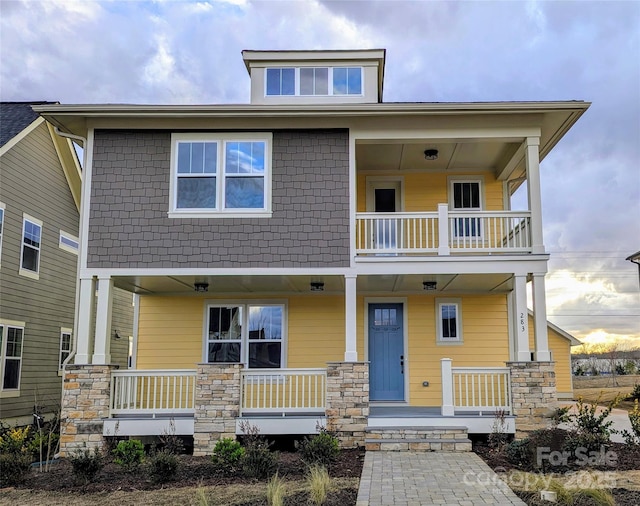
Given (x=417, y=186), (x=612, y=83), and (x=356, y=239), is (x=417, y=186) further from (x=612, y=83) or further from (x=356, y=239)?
(x=612, y=83)

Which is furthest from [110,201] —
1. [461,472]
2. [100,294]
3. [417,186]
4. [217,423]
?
[461,472]

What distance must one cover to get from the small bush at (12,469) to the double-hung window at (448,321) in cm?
835

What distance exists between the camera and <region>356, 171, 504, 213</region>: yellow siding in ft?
44.5

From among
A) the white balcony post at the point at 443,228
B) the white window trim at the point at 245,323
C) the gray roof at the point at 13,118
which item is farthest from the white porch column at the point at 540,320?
the gray roof at the point at 13,118

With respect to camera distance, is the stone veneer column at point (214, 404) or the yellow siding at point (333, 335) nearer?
the stone veneer column at point (214, 404)

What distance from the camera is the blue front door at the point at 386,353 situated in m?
12.9

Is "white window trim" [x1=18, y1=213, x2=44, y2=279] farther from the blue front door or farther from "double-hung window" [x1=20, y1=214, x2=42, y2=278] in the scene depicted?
the blue front door

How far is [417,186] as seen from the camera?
13.7m

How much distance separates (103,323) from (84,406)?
4.96 ft

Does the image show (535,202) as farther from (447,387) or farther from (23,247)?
(23,247)

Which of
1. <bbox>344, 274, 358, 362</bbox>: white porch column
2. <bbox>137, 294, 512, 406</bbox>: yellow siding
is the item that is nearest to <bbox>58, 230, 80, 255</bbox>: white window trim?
<bbox>137, 294, 512, 406</bbox>: yellow siding

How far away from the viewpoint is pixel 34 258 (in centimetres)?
1568

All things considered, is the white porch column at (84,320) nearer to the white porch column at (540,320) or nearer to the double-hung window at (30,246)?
the double-hung window at (30,246)

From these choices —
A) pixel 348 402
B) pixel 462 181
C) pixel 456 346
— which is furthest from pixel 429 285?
pixel 348 402
